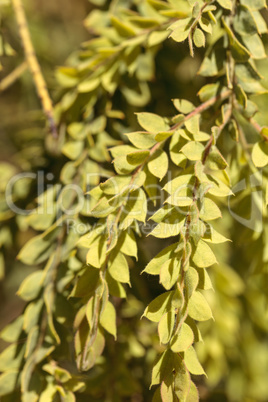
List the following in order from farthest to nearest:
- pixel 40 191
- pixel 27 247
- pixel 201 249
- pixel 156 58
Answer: pixel 156 58 → pixel 40 191 → pixel 27 247 → pixel 201 249

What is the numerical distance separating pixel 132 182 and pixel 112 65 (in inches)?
17.1

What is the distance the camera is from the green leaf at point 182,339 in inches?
26.0

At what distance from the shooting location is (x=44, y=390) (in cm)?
84

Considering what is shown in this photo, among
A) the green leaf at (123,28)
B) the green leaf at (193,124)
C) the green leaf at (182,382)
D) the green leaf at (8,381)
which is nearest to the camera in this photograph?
the green leaf at (182,382)

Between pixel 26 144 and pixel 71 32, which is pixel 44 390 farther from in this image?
pixel 71 32

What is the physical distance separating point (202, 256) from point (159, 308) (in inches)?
4.7

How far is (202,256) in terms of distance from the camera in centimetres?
69

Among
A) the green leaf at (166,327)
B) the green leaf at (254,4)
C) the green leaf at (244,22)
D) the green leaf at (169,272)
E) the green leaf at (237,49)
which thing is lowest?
the green leaf at (166,327)

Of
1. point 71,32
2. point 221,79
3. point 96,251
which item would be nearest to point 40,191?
point 96,251

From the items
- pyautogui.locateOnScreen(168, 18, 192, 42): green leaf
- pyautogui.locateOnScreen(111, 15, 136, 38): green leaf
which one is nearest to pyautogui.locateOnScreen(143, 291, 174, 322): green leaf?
pyautogui.locateOnScreen(168, 18, 192, 42): green leaf

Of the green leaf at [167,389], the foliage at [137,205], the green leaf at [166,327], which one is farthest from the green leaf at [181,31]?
the green leaf at [167,389]

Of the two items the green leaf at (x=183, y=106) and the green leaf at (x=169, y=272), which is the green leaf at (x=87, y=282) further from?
the green leaf at (x=183, y=106)

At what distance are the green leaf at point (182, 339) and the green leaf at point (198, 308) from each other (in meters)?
0.03

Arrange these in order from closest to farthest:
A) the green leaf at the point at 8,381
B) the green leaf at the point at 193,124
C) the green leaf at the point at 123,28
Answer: the green leaf at the point at 193,124 < the green leaf at the point at 8,381 < the green leaf at the point at 123,28
